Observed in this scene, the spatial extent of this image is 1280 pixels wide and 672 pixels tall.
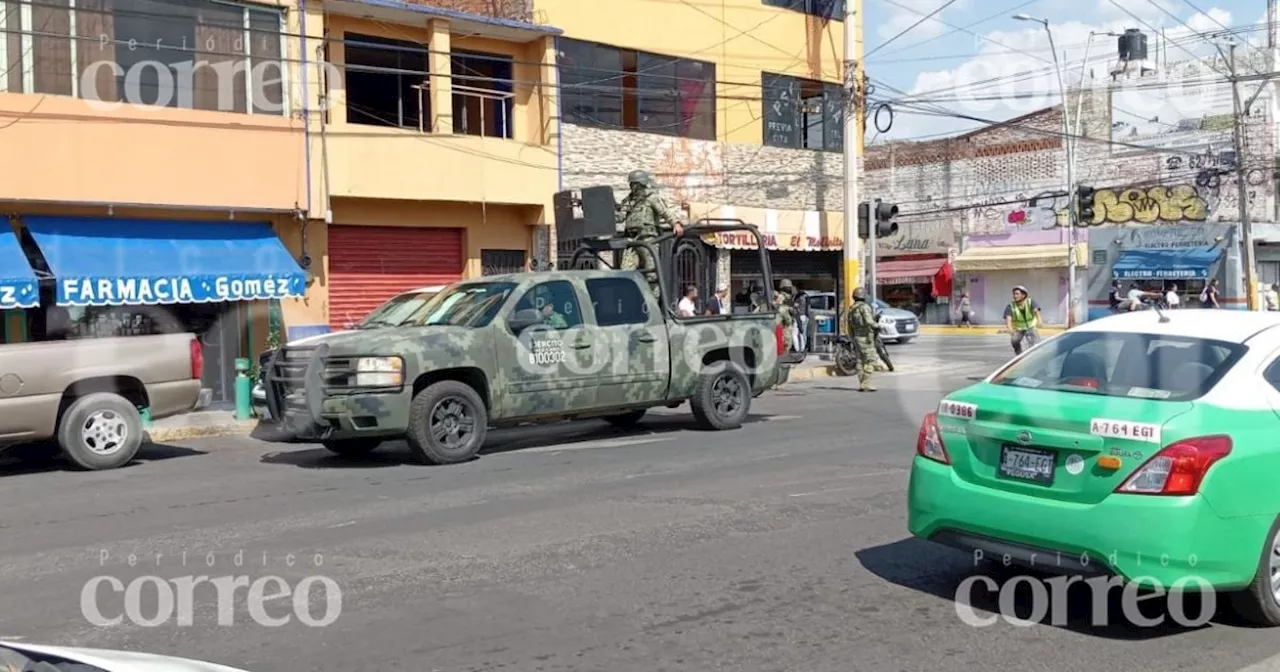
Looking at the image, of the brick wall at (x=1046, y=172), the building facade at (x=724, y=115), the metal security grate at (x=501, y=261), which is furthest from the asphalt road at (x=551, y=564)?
the brick wall at (x=1046, y=172)

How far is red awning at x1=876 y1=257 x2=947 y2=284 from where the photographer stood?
5142cm

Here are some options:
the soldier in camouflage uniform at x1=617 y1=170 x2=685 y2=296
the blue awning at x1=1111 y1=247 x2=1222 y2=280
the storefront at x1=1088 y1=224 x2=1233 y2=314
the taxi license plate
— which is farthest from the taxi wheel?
the blue awning at x1=1111 y1=247 x2=1222 y2=280

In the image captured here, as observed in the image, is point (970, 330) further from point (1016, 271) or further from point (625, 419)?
point (625, 419)

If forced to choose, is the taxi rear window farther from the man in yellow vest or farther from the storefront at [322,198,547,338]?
the storefront at [322,198,547,338]

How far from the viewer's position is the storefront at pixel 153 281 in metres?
16.1

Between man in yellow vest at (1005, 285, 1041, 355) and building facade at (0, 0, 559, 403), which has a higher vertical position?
building facade at (0, 0, 559, 403)

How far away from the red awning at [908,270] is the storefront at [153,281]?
1470 inches

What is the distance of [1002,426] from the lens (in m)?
5.93

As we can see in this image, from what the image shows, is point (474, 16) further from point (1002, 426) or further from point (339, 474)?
point (1002, 426)

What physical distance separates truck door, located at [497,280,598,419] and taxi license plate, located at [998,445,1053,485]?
22.1 feet

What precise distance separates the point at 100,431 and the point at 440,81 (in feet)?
34.1

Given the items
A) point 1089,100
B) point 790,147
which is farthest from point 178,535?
point 1089,100

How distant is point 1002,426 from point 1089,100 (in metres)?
43.5

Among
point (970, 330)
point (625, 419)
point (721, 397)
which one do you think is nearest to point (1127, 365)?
point (721, 397)
